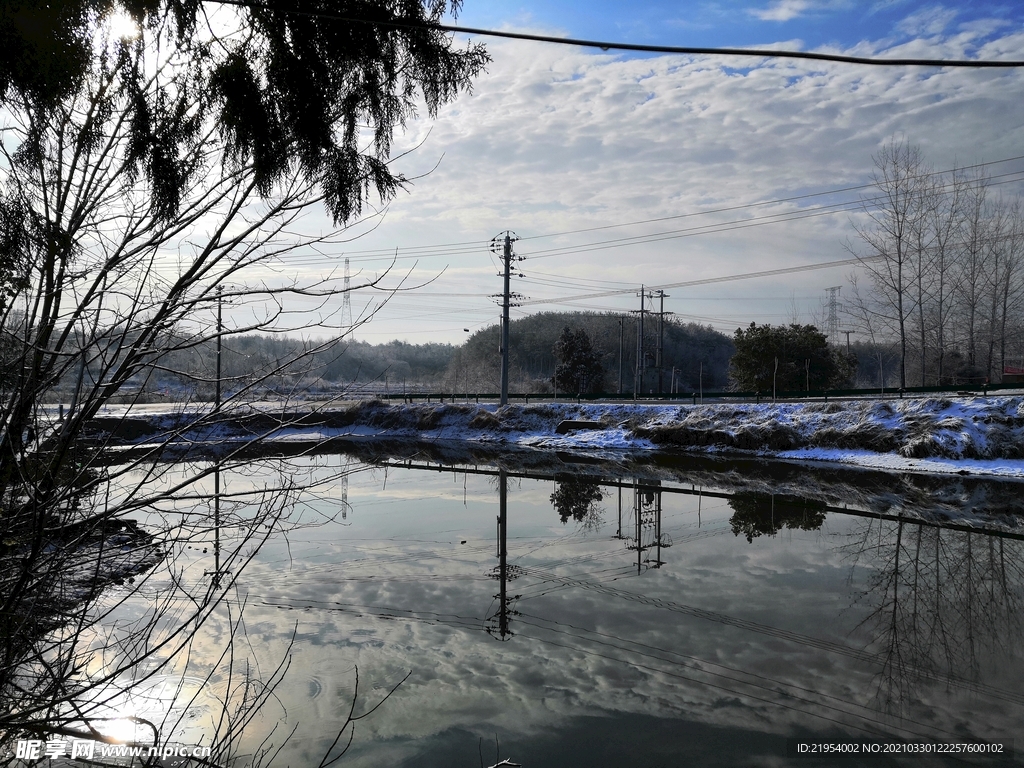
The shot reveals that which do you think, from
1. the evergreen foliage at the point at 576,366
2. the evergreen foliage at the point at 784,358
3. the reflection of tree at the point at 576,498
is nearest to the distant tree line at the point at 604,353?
the evergreen foliage at the point at 576,366

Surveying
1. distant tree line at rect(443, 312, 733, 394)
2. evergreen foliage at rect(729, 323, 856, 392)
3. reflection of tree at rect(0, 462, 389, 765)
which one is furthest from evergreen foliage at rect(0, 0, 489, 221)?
distant tree line at rect(443, 312, 733, 394)

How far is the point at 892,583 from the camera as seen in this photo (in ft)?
33.7

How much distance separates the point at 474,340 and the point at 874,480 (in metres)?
106

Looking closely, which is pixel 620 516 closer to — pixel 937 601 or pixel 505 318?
pixel 937 601

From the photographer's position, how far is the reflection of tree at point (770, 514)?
14633mm

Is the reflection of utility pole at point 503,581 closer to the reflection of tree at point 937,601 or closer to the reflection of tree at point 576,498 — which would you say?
the reflection of tree at point 576,498

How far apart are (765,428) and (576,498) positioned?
1482cm

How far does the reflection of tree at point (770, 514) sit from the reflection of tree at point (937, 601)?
59.9 inches

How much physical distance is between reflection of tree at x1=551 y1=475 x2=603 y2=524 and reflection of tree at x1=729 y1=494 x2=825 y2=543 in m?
3.25

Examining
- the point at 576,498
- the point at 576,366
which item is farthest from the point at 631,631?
the point at 576,366

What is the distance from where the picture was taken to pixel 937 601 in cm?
930

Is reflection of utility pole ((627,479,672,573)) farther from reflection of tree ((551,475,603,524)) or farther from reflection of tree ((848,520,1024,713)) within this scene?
reflection of tree ((848,520,1024,713))

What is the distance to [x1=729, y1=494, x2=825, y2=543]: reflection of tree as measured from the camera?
14.6m

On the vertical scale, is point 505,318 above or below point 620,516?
above
